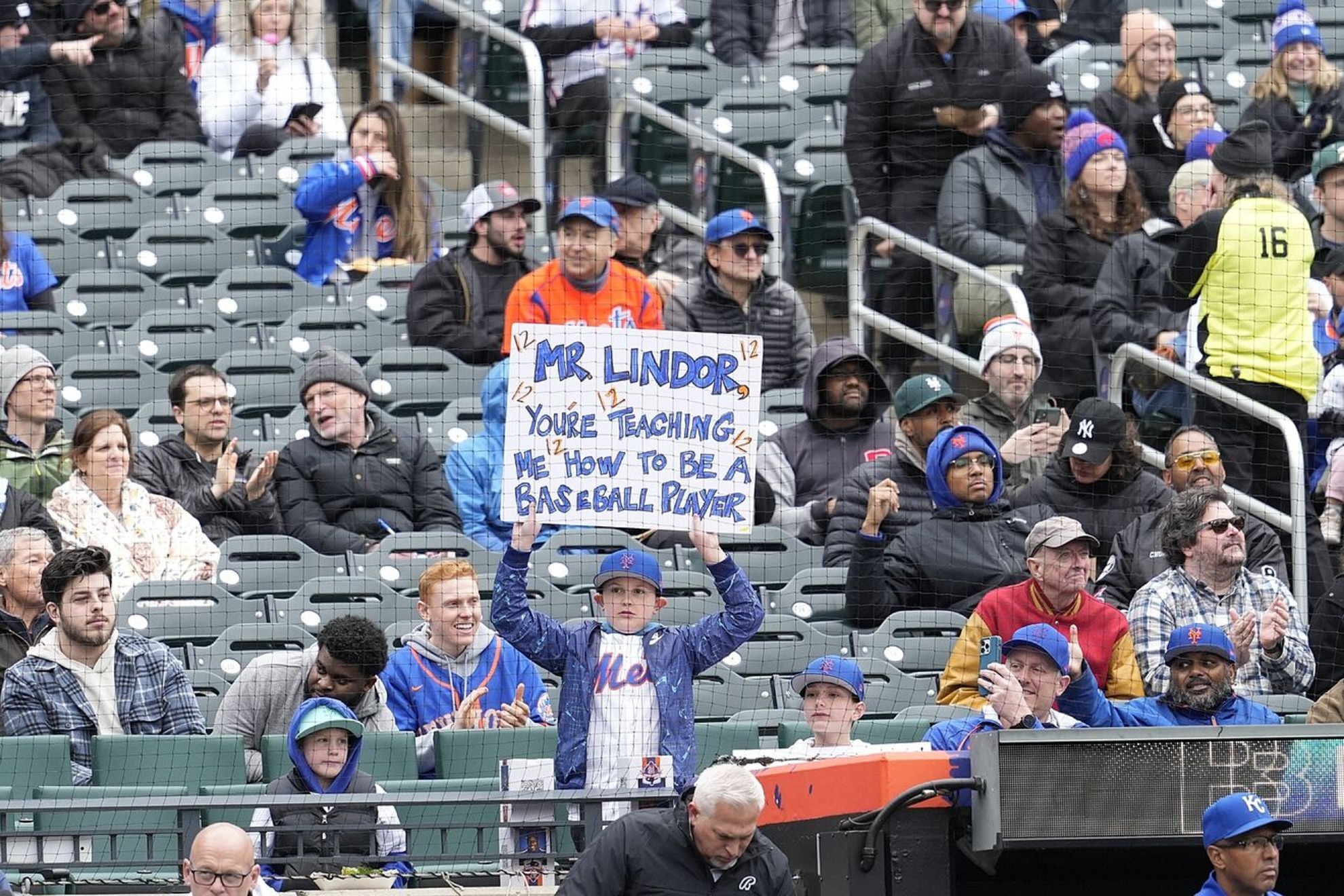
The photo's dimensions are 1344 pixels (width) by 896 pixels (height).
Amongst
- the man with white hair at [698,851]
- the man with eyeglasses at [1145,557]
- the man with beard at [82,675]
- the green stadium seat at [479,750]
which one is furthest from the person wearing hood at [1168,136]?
the man with white hair at [698,851]

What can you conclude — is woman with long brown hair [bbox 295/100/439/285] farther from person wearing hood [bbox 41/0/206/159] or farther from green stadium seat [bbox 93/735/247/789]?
green stadium seat [bbox 93/735/247/789]

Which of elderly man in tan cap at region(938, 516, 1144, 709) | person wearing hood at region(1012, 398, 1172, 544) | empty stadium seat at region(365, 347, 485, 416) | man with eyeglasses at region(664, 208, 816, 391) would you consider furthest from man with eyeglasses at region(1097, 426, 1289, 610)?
empty stadium seat at region(365, 347, 485, 416)

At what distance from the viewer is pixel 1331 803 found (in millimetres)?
4953

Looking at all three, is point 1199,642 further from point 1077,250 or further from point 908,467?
point 1077,250

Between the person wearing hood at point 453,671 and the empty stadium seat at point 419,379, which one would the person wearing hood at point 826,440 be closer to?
the empty stadium seat at point 419,379

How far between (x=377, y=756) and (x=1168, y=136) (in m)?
6.13

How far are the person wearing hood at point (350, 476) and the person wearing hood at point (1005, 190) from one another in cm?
270

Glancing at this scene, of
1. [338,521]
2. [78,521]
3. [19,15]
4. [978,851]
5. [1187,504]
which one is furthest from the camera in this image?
[19,15]

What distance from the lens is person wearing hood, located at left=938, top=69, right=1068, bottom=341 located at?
11.1 meters

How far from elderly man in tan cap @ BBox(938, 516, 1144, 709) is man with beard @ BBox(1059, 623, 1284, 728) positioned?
31.8 inches

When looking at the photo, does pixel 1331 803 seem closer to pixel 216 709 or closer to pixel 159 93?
pixel 216 709

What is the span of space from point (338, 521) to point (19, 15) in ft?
13.7

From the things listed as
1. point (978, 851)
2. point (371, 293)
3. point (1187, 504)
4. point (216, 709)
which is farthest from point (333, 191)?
point (978, 851)

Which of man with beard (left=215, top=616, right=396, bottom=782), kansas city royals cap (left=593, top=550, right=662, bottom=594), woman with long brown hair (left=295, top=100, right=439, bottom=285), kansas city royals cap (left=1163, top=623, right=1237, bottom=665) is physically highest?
woman with long brown hair (left=295, top=100, right=439, bottom=285)
